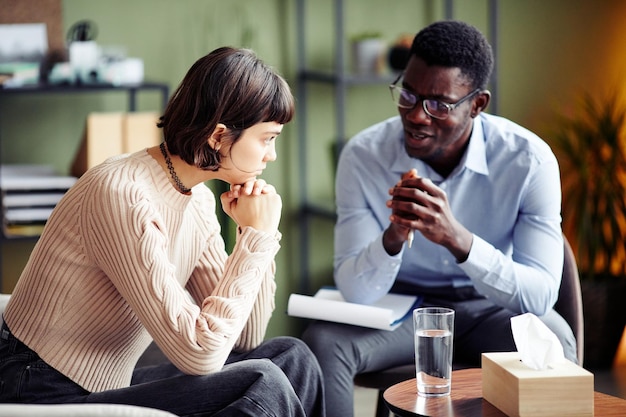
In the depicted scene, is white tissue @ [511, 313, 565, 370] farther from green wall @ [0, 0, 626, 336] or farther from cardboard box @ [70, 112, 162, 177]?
green wall @ [0, 0, 626, 336]

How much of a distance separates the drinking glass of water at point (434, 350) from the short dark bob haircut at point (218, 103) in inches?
18.1

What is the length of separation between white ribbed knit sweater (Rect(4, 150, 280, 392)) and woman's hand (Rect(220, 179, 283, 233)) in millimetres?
38

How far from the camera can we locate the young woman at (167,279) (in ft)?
5.34

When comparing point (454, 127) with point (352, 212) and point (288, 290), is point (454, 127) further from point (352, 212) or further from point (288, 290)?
point (288, 290)

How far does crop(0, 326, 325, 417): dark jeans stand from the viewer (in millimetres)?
1625

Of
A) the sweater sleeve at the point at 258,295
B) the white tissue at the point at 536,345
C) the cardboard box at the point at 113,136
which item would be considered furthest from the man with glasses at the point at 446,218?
the cardboard box at the point at 113,136

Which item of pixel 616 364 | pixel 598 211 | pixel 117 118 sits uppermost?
pixel 117 118

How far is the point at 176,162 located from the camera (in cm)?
177

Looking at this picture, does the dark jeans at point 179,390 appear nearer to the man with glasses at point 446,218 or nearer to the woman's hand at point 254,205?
the woman's hand at point 254,205

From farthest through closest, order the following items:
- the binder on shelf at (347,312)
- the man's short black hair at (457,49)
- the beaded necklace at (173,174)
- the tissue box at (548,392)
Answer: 1. the man's short black hair at (457,49)
2. the binder on shelf at (347,312)
3. the beaded necklace at (173,174)
4. the tissue box at (548,392)

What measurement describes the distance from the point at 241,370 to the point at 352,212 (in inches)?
32.1

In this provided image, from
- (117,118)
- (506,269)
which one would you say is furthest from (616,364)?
(117,118)

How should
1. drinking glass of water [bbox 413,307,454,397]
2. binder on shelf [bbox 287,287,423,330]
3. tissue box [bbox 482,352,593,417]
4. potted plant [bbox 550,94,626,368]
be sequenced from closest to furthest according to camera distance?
1. tissue box [bbox 482,352,593,417]
2. drinking glass of water [bbox 413,307,454,397]
3. binder on shelf [bbox 287,287,423,330]
4. potted plant [bbox 550,94,626,368]

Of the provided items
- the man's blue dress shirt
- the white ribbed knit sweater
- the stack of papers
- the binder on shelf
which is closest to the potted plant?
the man's blue dress shirt
